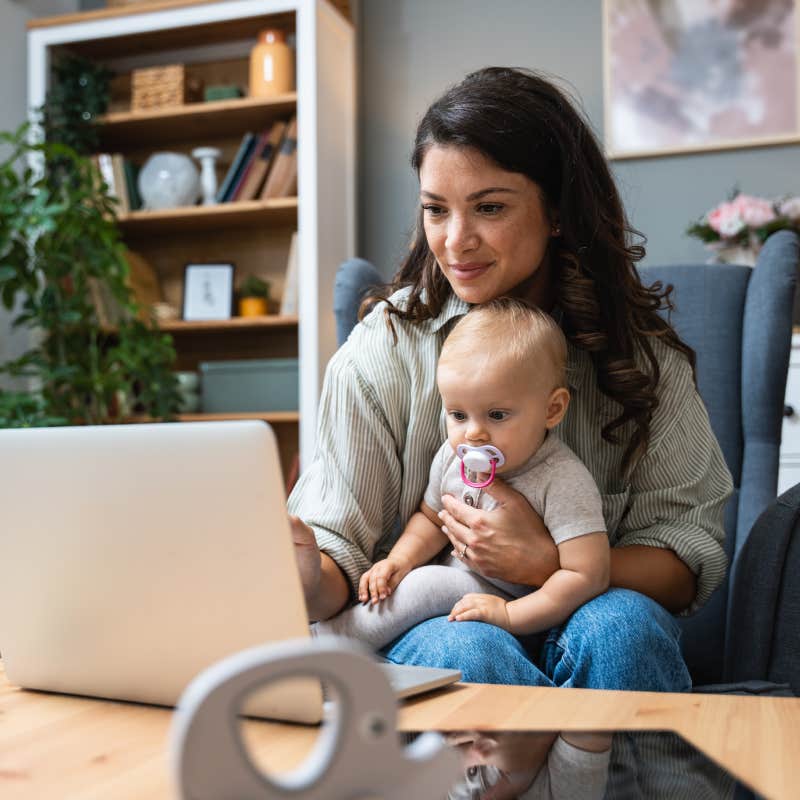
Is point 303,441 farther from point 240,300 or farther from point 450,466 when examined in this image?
point 450,466

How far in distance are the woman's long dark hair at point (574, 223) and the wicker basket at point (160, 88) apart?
7.34 ft

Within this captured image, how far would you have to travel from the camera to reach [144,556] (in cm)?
71

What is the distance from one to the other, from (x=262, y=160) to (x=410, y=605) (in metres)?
2.46

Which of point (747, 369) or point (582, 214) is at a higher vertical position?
point (582, 214)

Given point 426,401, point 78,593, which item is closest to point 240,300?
point 426,401

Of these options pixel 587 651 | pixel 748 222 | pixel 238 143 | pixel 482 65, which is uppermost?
pixel 482 65

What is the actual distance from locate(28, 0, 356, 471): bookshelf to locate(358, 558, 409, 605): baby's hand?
1955 mm

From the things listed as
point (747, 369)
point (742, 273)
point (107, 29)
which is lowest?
point (747, 369)

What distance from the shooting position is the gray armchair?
1610 millimetres

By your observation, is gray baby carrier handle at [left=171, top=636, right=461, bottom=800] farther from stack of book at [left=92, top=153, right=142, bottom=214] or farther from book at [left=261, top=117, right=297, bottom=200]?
stack of book at [left=92, top=153, right=142, bottom=214]

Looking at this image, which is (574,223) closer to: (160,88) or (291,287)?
(291,287)

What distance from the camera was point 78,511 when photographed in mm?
741

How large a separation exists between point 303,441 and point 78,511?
2410mm

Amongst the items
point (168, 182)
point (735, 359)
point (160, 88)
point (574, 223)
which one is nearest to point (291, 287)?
point (168, 182)
